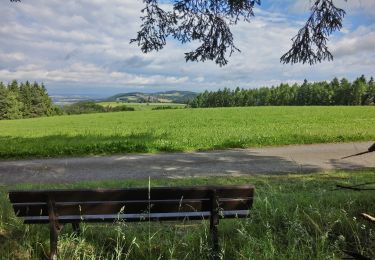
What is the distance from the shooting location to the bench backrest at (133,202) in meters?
4.85

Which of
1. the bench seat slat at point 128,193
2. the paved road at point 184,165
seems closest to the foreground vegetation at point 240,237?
the bench seat slat at point 128,193

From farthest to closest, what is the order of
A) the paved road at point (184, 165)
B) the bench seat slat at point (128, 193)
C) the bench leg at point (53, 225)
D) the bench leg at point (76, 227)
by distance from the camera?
1. the paved road at point (184, 165)
2. the bench leg at point (76, 227)
3. the bench seat slat at point (128, 193)
4. the bench leg at point (53, 225)

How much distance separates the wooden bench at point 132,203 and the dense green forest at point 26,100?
89.7 m

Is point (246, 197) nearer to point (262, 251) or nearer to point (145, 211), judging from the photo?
point (262, 251)

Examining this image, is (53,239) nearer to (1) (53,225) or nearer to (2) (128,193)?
(1) (53,225)

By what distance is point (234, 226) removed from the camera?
217 inches

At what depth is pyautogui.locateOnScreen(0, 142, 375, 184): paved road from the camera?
40.1 ft

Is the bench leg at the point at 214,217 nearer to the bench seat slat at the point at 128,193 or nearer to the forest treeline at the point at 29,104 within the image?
the bench seat slat at the point at 128,193

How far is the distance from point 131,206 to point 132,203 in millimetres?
44

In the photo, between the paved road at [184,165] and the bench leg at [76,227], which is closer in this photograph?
the bench leg at [76,227]

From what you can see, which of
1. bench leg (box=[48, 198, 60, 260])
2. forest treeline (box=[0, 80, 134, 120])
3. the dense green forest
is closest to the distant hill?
forest treeline (box=[0, 80, 134, 120])

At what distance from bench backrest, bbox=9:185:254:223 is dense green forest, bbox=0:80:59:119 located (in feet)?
294

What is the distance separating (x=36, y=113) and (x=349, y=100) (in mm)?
73046

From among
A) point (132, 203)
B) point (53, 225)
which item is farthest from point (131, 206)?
point (53, 225)
